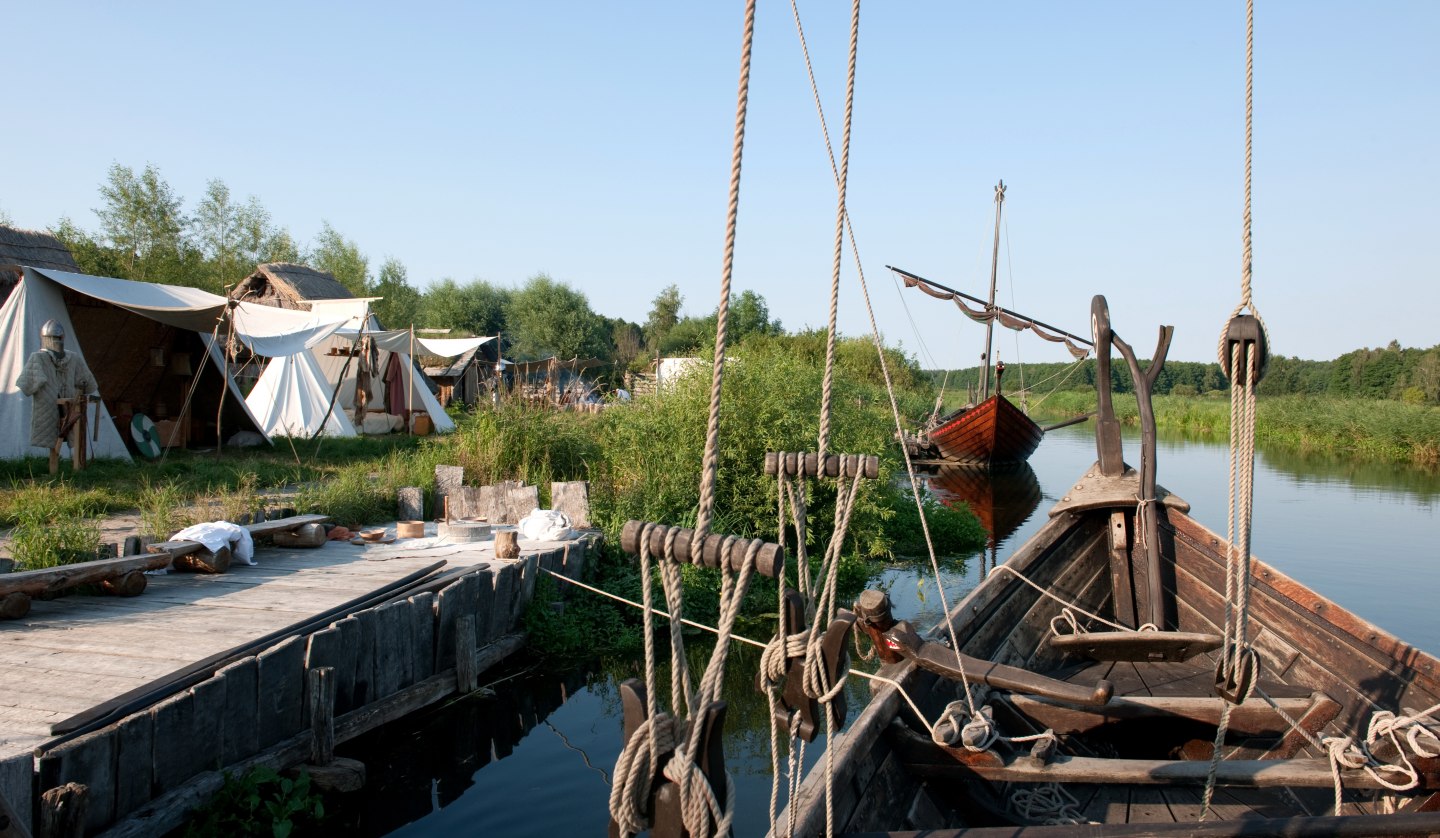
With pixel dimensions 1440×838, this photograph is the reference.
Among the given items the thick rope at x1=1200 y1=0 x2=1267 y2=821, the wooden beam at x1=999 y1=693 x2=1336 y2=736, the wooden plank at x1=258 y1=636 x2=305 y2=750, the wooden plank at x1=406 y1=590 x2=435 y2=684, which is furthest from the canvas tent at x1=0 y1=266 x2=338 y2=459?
the thick rope at x1=1200 y1=0 x2=1267 y2=821

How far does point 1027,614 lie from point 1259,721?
1.66 m

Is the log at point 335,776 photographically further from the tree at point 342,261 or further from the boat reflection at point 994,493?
the tree at point 342,261

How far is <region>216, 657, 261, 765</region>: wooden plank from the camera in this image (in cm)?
461

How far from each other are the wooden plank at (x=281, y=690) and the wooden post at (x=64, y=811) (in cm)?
118

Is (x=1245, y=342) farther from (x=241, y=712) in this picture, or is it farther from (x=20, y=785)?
(x=241, y=712)

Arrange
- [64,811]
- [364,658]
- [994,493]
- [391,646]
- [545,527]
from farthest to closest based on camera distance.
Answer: [994,493]
[545,527]
[391,646]
[364,658]
[64,811]

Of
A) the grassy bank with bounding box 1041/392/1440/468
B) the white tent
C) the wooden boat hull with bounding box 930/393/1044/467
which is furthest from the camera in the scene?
the grassy bank with bounding box 1041/392/1440/468

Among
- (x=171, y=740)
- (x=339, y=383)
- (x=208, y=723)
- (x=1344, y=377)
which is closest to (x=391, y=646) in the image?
(x=208, y=723)

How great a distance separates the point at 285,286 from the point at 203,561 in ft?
60.7

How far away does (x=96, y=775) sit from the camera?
3871 millimetres

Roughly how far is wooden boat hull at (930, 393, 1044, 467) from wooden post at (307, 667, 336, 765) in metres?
22.3

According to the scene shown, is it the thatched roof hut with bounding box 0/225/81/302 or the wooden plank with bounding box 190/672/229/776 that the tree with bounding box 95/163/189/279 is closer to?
the thatched roof hut with bounding box 0/225/81/302

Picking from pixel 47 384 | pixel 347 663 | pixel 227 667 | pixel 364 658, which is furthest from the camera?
pixel 47 384

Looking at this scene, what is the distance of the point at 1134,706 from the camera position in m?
4.13
